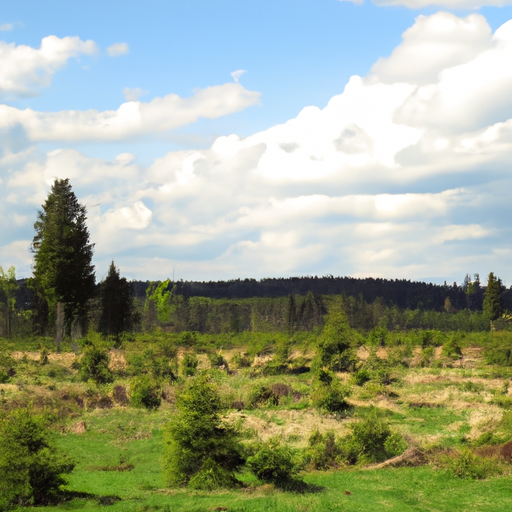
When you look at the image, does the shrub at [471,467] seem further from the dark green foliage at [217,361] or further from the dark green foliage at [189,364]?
the dark green foliage at [217,361]

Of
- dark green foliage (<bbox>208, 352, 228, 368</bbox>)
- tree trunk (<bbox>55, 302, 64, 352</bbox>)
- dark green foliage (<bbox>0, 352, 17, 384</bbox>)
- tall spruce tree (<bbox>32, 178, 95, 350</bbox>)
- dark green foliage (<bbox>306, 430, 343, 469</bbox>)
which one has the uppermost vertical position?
tall spruce tree (<bbox>32, 178, 95, 350</bbox>)

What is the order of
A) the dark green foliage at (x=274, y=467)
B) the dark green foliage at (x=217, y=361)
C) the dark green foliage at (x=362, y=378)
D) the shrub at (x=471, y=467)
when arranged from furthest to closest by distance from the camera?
the dark green foliage at (x=217, y=361)
the dark green foliage at (x=362, y=378)
the shrub at (x=471, y=467)
the dark green foliage at (x=274, y=467)

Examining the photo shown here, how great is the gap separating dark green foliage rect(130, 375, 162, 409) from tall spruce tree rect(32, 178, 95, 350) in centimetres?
2223

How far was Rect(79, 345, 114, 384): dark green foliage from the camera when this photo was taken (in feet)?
169

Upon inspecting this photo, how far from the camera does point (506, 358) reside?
203ft

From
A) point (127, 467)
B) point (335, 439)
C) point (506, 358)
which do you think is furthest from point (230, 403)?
point (506, 358)

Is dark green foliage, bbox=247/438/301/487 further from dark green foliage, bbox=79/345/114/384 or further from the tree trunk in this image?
the tree trunk

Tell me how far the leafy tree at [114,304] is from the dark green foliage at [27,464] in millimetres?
53332

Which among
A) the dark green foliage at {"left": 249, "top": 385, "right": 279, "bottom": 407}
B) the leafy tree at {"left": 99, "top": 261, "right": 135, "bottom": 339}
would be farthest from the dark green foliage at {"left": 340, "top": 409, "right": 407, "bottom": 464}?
the leafy tree at {"left": 99, "top": 261, "right": 135, "bottom": 339}

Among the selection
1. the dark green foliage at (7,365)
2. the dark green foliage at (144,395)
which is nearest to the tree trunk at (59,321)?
the dark green foliage at (7,365)

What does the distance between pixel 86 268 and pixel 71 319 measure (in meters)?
6.25

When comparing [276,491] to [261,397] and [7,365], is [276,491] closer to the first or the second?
[261,397]

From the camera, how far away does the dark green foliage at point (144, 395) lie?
42781 mm

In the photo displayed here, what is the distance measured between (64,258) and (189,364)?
1845 cm
